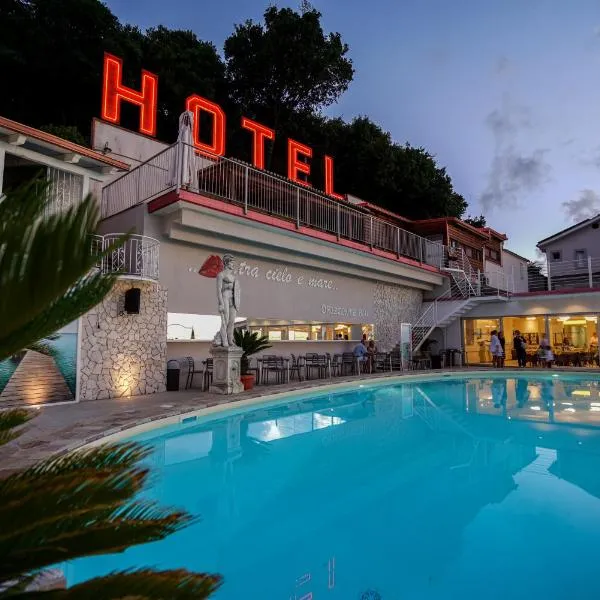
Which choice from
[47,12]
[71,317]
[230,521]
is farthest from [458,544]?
[47,12]

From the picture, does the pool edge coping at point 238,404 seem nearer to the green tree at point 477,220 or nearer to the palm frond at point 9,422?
the palm frond at point 9,422

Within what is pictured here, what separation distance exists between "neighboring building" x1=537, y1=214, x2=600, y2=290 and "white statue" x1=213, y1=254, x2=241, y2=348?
1495 centimetres

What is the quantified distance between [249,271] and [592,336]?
14.7 metres

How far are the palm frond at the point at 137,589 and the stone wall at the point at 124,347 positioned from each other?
882 cm

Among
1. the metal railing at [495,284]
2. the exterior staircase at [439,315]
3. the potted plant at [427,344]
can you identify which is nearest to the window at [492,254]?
the metal railing at [495,284]

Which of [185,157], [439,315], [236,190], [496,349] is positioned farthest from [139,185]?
[496,349]

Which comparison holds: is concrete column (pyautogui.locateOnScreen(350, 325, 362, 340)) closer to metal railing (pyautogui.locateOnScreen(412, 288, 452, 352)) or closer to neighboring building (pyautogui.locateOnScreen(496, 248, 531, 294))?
metal railing (pyautogui.locateOnScreen(412, 288, 452, 352))

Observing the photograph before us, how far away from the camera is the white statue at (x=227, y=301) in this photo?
10875mm

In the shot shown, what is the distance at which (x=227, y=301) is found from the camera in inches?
430

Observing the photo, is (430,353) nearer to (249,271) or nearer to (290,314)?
(290,314)

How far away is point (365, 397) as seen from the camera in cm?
1224

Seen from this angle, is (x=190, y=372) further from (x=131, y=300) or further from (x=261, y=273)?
(x=261, y=273)

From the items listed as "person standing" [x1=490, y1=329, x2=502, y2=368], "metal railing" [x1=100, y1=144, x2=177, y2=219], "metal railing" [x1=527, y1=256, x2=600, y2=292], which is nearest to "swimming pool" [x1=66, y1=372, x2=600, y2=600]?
"metal railing" [x1=100, y1=144, x2=177, y2=219]

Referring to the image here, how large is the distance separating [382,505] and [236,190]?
33.4 feet
